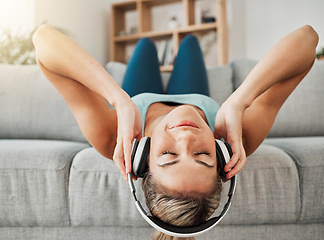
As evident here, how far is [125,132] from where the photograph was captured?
3.00 ft

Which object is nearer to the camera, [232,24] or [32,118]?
[32,118]

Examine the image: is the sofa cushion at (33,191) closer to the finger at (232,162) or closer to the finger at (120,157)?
the finger at (120,157)

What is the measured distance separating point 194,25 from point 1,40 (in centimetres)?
231

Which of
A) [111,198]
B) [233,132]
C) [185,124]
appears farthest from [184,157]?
[111,198]

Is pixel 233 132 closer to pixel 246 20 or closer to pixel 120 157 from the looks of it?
pixel 120 157

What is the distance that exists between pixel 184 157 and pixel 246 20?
3.62m

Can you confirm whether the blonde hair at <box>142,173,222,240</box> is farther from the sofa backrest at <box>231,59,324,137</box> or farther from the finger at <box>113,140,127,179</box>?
the sofa backrest at <box>231,59,324,137</box>

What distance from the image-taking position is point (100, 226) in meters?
1.13

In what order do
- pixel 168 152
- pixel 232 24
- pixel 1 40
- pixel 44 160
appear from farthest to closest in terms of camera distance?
pixel 232 24 < pixel 1 40 < pixel 44 160 < pixel 168 152

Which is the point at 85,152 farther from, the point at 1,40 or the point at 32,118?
the point at 1,40

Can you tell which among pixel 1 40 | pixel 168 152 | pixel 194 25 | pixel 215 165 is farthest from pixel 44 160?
pixel 194 25

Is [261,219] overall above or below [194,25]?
below

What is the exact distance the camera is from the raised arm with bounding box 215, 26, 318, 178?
3.42 feet

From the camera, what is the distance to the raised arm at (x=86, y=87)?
1.02m
